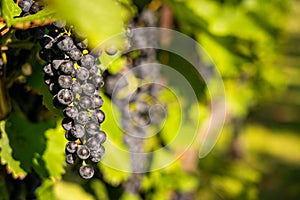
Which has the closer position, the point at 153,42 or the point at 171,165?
the point at 153,42

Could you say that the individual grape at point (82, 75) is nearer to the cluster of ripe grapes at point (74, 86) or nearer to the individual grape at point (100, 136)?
the cluster of ripe grapes at point (74, 86)

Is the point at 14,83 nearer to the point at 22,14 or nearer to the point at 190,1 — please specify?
the point at 22,14

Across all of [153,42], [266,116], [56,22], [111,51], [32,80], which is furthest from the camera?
[266,116]

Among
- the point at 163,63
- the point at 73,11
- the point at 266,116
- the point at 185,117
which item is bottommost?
the point at 266,116

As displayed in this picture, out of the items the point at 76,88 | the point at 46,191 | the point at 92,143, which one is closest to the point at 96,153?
the point at 92,143

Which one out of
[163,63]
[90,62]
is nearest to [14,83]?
[90,62]

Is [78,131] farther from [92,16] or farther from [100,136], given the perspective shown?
[92,16]
